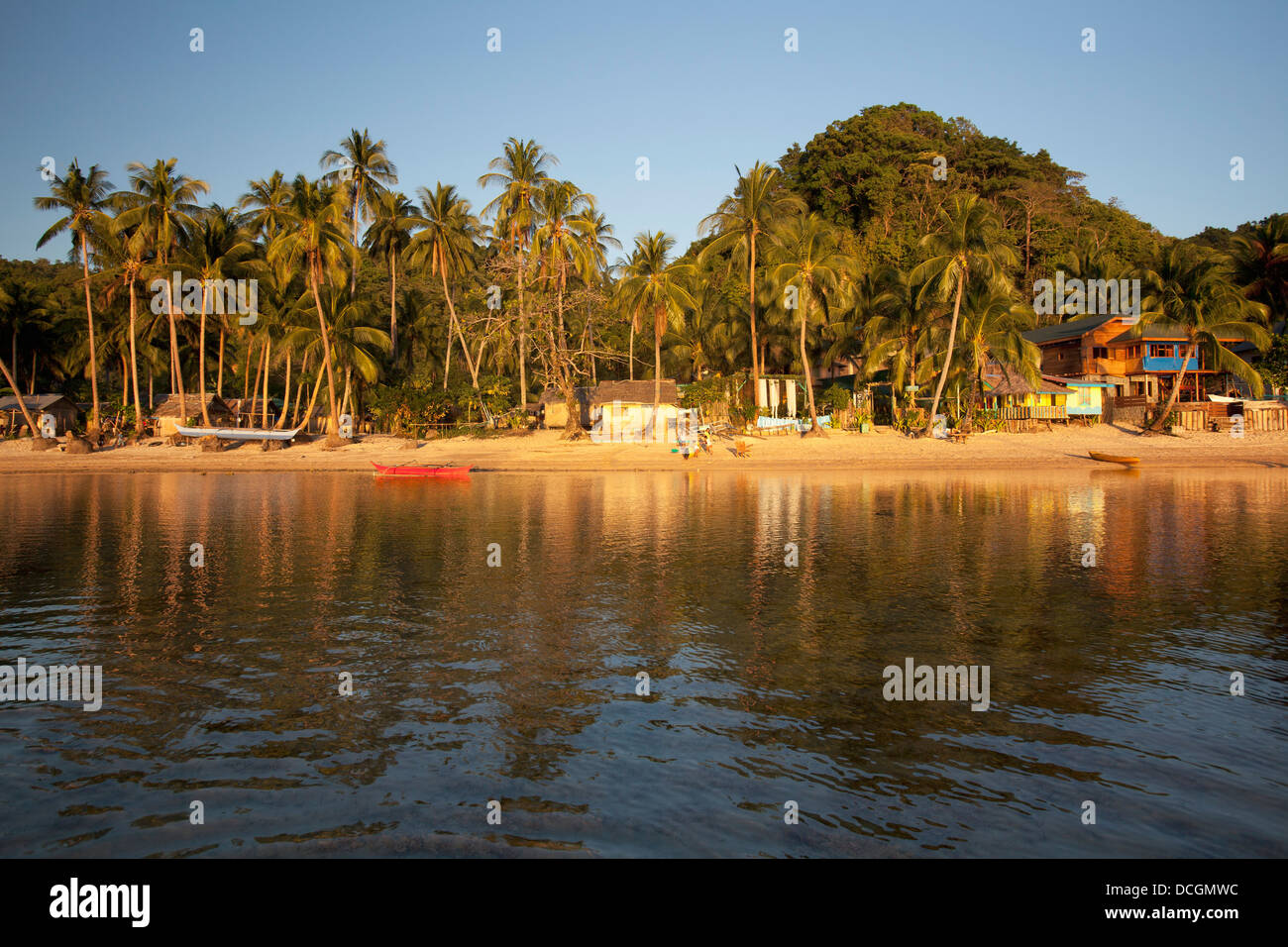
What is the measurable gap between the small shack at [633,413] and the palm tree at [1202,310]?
83.2ft

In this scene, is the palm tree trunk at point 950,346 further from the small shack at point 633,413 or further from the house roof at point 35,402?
the house roof at point 35,402

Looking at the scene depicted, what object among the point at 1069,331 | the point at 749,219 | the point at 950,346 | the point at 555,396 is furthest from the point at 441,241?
the point at 1069,331

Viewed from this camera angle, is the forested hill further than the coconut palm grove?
Yes

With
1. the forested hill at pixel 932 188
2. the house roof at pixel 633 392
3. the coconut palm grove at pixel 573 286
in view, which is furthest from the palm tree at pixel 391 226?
the forested hill at pixel 932 188

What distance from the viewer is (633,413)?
5028cm

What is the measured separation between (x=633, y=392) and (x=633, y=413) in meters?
1.58

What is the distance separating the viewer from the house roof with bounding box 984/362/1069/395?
160 feet

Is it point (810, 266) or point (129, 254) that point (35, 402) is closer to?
point (129, 254)

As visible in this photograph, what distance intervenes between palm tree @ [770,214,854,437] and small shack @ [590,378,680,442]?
8733 mm

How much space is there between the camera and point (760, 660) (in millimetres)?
9969

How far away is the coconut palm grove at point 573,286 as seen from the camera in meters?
44.2

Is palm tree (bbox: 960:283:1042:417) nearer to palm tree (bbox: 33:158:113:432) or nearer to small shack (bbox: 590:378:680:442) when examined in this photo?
small shack (bbox: 590:378:680:442)

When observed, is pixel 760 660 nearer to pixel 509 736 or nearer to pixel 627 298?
pixel 509 736

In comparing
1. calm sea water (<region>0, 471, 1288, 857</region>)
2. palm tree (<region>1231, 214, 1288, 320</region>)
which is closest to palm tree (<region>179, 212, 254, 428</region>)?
calm sea water (<region>0, 471, 1288, 857</region>)
